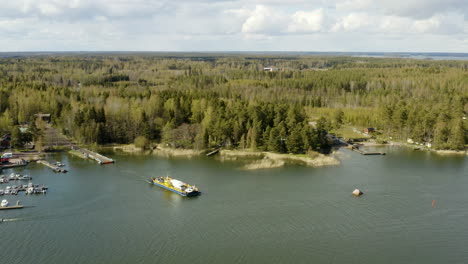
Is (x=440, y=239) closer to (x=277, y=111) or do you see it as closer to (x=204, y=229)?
(x=204, y=229)

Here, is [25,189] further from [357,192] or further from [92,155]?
[357,192]

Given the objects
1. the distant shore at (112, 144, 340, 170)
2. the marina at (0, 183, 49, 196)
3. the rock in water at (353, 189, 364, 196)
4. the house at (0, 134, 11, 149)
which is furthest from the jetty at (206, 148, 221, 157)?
the house at (0, 134, 11, 149)

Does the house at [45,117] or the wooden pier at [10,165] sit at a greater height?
the house at [45,117]

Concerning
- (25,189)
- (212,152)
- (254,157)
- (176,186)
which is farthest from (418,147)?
(25,189)

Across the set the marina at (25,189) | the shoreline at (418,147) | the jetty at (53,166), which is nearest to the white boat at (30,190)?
the marina at (25,189)

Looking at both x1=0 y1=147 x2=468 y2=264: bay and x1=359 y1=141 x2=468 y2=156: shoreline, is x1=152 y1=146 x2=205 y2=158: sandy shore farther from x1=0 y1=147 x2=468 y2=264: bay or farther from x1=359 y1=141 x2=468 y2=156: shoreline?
x1=359 y1=141 x2=468 y2=156: shoreline

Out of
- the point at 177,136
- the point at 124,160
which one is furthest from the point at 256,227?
the point at 177,136

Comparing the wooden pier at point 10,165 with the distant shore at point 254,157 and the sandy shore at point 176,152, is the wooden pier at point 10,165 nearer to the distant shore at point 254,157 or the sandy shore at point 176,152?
the distant shore at point 254,157
